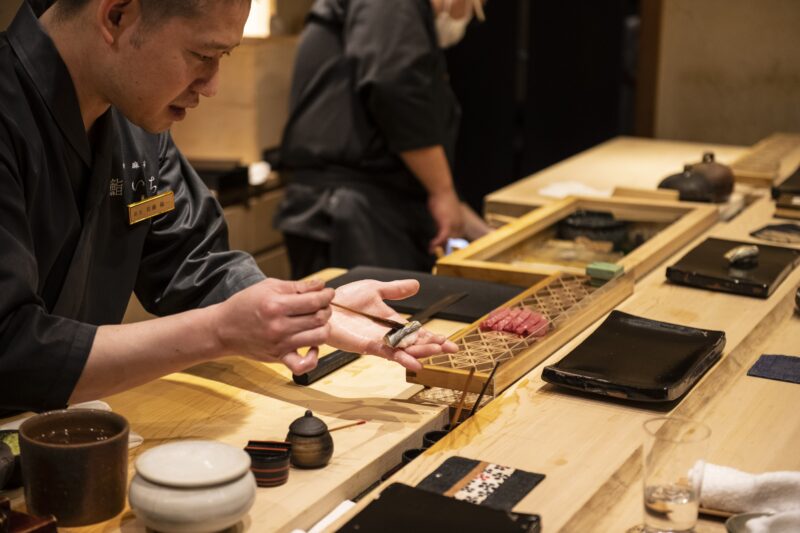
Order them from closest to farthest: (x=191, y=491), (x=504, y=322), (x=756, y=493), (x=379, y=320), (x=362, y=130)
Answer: (x=191, y=491)
(x=756, y=493)
(x=379, y=320)
(x=504, y=322)
(x=362, y=130)

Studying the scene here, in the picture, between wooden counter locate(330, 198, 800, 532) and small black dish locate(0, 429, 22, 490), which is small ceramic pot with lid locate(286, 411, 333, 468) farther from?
small black dish locate(0, 429, 22, 490)

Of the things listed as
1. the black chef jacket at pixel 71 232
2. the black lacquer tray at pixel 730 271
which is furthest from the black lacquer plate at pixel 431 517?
the black lacquer tray at pixel 730 271

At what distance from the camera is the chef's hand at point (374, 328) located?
6.97ft

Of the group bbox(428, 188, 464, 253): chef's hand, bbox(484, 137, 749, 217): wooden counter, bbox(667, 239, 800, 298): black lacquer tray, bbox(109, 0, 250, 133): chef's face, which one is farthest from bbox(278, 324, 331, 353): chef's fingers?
bbox(428, 188, 464, 253): chef's hand

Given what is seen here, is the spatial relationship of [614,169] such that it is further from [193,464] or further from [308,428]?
[193,464]

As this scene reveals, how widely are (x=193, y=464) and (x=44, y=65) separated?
0.82 metres

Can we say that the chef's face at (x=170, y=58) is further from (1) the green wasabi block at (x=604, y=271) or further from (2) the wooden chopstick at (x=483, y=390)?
(1) the green wasabi block at (x=604, y=271)

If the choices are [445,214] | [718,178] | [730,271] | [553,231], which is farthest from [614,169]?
[730,271]

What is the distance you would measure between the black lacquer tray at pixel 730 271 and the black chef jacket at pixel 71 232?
118 centimetres

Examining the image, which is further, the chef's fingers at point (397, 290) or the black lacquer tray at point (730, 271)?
the black lacquer tray at point (730, 271)

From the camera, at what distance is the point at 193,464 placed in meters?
1.57

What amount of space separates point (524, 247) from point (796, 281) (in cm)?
84

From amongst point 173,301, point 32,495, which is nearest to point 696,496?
point 32,495

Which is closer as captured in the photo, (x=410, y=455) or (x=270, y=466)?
(x=270, y=466)
